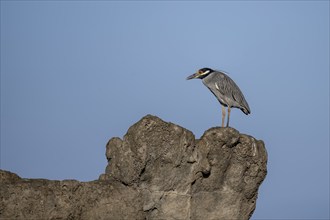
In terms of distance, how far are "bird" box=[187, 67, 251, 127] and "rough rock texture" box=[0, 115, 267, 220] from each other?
357 cm

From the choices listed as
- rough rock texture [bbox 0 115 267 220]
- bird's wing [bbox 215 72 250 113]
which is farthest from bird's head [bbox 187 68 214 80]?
rough rock texture [bbox 0 115 267 220]

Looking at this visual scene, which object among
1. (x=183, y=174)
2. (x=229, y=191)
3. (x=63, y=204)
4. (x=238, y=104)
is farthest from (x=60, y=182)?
(x=238, y=104)

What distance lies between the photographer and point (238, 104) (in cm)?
1995

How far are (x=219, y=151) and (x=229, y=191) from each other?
2.84 feet

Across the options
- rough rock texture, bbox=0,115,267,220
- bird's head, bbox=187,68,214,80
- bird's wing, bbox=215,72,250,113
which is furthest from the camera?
bird's head, bbox=187,68,214,80

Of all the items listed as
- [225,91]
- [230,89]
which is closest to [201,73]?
[225,91]

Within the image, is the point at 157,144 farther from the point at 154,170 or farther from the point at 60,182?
the point at 60,182

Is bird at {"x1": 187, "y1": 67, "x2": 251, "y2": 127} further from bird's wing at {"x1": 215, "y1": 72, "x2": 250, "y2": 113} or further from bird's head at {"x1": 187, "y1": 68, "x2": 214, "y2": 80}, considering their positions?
bird's head at {"x1": 187, "y1": 68, "x2": 214, "y2": 80}

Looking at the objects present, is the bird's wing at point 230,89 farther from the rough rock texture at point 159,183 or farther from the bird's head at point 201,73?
the rough rock texture at point 159,183

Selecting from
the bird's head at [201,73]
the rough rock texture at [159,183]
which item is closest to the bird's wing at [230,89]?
the bird's head at [201,73]

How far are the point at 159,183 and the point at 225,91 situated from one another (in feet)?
18.7

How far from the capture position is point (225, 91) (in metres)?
19.9

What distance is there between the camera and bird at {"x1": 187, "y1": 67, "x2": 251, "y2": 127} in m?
19.9

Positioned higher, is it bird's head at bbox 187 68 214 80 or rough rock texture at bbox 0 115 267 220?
bird's head at bbox 187 68 214 80
